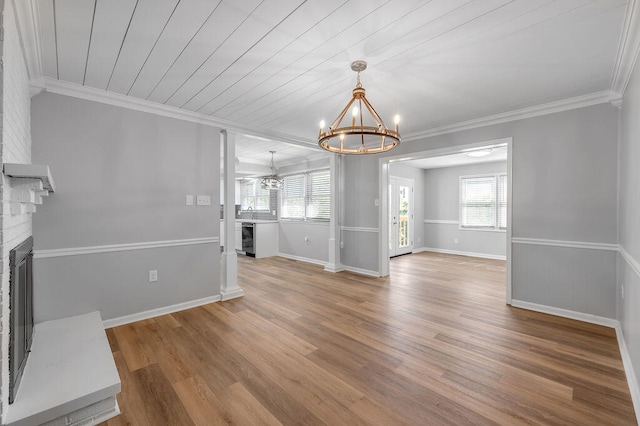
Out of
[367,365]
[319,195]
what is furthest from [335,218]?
[367,365]

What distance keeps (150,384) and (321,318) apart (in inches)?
67.1

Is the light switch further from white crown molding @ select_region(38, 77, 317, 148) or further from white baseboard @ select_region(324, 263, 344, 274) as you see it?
white baseboard @ select_region(324, 263, 344, 274)

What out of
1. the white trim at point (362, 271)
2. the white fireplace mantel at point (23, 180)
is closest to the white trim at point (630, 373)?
the white trim at point (362, 271)

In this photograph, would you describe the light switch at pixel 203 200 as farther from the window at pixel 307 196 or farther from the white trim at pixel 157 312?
the window at pixel 307 196

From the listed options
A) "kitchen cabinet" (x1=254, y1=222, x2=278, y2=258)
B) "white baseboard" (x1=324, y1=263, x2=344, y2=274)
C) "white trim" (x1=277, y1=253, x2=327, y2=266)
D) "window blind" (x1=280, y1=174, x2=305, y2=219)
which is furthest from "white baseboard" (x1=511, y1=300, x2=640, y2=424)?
"kitchen cabinet" (x1=254, y1=222, x2=278, y2=258)

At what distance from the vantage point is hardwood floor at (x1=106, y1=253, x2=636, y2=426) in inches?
69.6

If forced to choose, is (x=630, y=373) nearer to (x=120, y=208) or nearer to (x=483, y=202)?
(x=120, y=208)

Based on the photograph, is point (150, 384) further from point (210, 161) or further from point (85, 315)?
point (210, 161)

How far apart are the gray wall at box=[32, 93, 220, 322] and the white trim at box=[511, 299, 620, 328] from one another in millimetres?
3938

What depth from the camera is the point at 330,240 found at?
573 centimetres

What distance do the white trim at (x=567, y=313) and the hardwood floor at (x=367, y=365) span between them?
0.46 ft

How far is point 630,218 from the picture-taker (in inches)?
88.4

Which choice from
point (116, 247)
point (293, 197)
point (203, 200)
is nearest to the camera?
point (116, 247)

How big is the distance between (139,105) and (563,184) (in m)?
4.89
